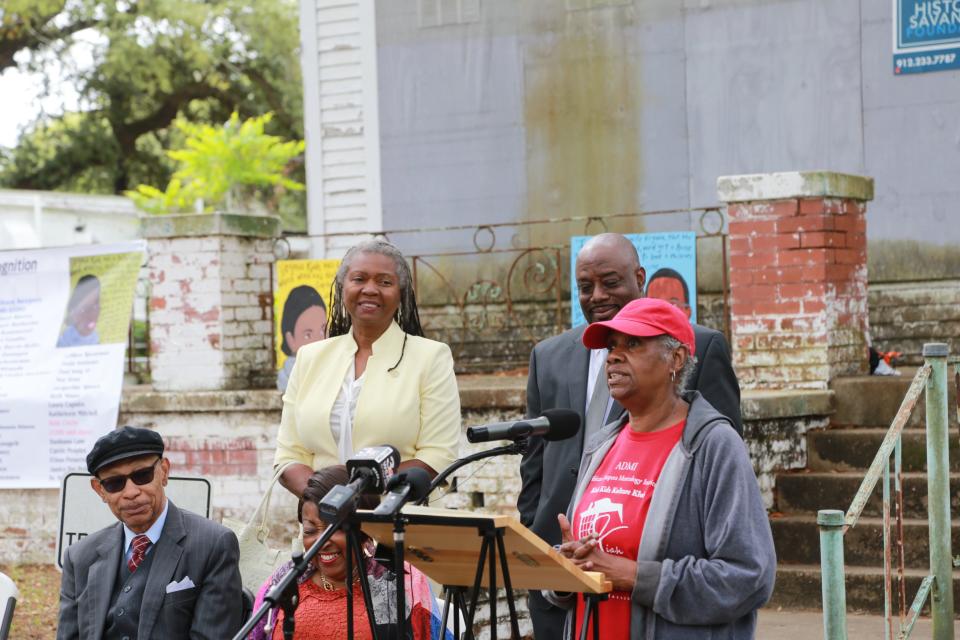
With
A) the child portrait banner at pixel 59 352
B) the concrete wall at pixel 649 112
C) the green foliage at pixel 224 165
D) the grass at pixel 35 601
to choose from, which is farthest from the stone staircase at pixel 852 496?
the green foliage at pixel 224 165

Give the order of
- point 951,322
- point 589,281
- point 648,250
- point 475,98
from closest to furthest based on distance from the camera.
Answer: point 589,281, point 648,250, point 951,322, point 475,98

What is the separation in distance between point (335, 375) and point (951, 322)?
622cm

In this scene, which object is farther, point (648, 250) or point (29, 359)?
point (29, 359)

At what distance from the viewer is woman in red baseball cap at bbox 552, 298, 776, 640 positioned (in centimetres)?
315

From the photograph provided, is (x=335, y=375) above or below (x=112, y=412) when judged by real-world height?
above

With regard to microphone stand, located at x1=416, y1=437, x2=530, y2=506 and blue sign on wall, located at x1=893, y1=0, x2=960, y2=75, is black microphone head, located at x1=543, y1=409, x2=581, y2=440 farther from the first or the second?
blue sign on wall, located at x1=893, y1=0, x2=960, y2=75

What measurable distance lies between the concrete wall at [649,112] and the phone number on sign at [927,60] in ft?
0.29

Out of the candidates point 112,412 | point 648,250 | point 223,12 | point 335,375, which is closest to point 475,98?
point 648,250

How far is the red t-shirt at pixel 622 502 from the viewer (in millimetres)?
3271

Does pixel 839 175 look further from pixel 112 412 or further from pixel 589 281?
pixel 112 412

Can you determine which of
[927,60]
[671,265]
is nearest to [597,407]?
A: [671,265]

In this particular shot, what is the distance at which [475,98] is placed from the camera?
11.2 m

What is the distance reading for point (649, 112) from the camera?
415 inches

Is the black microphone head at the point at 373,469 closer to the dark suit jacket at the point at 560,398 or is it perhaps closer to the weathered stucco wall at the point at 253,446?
the dark suit jacket at the point at 560,398
